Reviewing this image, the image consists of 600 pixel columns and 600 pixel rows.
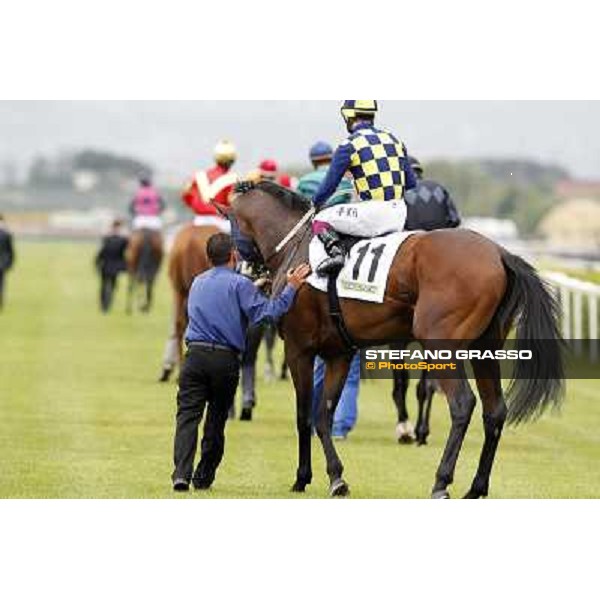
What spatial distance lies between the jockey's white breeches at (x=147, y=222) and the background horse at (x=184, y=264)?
12.5 meters

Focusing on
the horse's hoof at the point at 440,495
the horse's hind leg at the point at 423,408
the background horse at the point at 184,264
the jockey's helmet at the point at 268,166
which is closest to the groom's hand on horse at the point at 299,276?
the horse's hoof at the point at 440,495

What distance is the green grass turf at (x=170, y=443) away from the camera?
1133 cm

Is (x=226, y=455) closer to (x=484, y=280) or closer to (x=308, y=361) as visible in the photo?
(x=308, y=361)

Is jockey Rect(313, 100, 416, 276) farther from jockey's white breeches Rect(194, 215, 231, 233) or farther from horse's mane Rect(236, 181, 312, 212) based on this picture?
jockey's white breeches Rect(194, 215, 231, 233)

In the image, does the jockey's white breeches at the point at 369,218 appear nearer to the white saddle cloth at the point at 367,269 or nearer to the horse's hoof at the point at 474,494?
the white saddle cloth at the point at 367,269

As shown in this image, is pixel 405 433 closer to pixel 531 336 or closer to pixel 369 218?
pixel 369 218

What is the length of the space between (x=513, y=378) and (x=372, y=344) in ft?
3.07

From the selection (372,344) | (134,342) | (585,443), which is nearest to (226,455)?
(372,344)

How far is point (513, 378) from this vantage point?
35.8 feet

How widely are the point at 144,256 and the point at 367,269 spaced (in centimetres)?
2122

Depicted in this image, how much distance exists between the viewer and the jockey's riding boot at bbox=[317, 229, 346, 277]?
11266 mm

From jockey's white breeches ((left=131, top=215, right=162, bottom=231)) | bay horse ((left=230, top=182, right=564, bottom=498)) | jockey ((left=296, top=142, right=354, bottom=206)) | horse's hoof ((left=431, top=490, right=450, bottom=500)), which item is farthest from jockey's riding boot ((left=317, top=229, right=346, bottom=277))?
jockey's white breeches ((left=131, top=215, right=162, bottom=231))

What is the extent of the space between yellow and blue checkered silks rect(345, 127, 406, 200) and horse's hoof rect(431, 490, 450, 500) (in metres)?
1.88

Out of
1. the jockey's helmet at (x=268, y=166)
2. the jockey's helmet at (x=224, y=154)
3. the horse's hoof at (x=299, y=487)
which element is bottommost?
the horse's hoof at (x=299, y=487)
